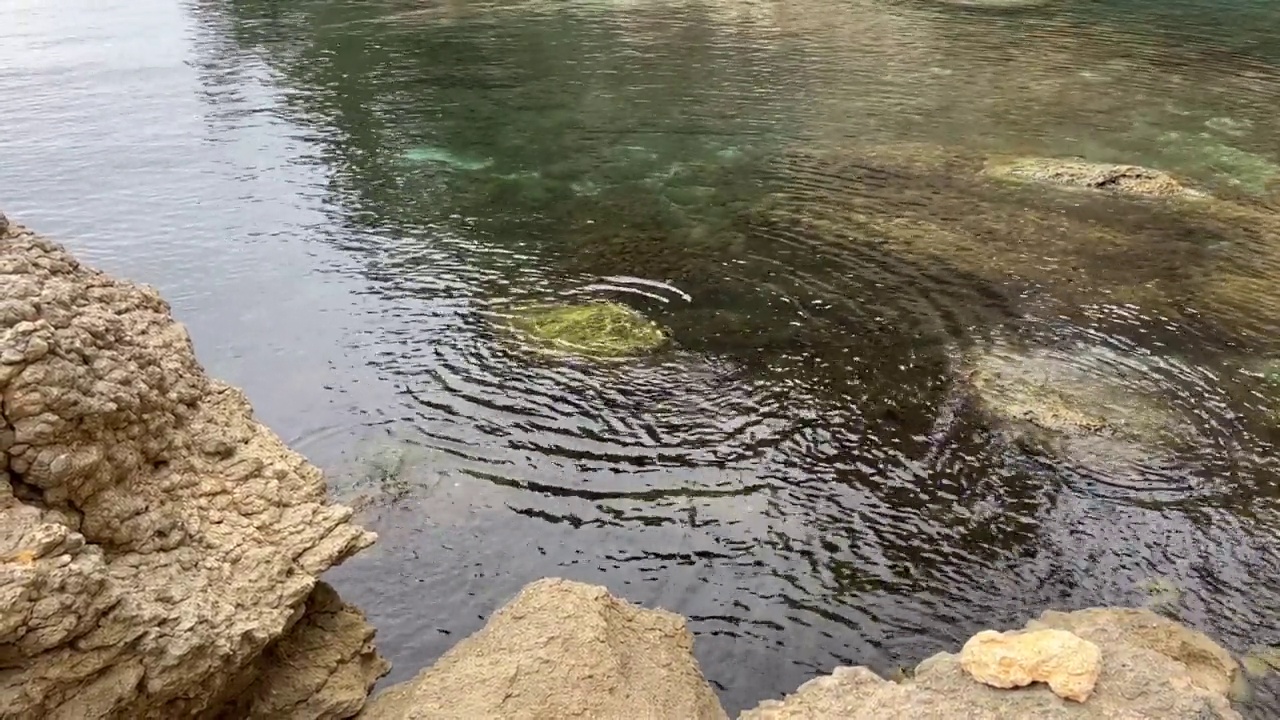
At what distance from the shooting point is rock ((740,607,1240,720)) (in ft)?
21.8

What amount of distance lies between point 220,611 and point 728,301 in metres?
12.3

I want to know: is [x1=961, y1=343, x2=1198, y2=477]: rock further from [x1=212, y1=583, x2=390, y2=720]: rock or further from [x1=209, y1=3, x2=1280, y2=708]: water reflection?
[x1=212, y1=583, x2=390, y2=720]: rock

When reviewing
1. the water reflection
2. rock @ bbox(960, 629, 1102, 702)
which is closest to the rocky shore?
rock @ bbox(960, 629, 1102, 702)

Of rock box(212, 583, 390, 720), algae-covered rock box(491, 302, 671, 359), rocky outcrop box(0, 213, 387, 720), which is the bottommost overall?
algae-covered rock box(491, 302, 671, 359)

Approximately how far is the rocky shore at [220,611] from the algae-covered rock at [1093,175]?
59.4ft

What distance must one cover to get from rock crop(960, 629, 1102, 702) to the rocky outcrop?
4.98m

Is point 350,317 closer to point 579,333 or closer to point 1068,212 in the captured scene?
point 579,333

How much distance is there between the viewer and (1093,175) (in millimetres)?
23609

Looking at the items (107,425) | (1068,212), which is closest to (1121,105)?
(1068,212)

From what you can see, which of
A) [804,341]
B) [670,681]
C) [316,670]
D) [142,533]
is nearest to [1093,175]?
[804,341]

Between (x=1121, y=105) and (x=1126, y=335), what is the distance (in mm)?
17121

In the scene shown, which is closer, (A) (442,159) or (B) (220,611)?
(B) (220,611)

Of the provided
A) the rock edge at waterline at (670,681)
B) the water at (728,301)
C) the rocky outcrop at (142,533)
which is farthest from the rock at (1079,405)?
the rocky outcrop at (142,533)

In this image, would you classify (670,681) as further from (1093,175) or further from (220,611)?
(1093,175)
